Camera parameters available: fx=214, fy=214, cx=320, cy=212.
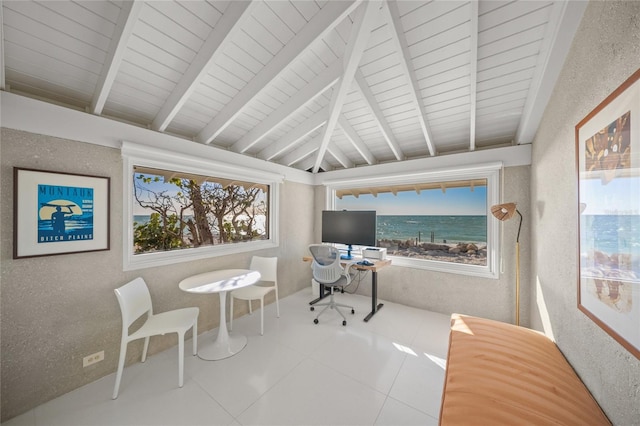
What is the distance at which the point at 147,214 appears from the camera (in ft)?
7.61

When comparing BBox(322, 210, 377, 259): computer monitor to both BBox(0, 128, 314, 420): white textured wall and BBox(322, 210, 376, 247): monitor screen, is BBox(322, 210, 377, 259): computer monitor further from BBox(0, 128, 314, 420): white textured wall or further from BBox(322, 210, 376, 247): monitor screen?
BBox(0, 128, 314, 420): white textured wall

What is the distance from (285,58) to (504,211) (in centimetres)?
273

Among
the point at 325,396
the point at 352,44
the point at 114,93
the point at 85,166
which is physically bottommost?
the point at 325,396

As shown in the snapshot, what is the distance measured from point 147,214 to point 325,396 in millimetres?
2475

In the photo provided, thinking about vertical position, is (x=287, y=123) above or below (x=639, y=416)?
above

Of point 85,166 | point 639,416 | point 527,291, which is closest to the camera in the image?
point 639,416

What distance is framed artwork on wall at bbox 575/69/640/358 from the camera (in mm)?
750

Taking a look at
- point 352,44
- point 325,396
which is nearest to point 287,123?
point 352,44

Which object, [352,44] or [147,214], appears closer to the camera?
[352,44]

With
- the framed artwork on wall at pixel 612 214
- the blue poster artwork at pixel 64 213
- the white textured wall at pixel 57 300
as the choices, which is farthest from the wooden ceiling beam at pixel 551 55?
the blue poster artwork at pixel 64 213

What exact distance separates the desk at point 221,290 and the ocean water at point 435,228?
93.5 inches

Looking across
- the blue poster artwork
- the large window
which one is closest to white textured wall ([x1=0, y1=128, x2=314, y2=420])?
the blue poster artwork

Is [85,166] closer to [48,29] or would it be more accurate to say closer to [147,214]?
[147,214]

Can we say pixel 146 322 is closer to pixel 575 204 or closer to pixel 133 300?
pixel 133 300
